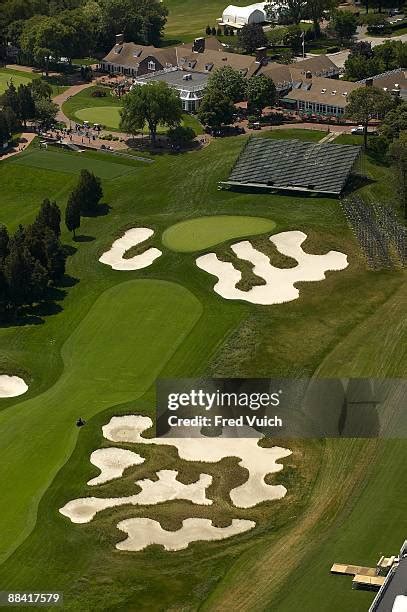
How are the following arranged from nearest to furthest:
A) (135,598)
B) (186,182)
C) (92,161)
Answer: (135,598), (186,182), (92,161)

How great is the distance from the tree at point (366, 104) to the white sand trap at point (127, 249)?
122 feet

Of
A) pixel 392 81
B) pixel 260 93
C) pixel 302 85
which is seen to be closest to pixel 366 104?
pixel 260 93

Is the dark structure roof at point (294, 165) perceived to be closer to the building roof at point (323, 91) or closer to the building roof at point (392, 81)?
the building roof at point (323, 91)

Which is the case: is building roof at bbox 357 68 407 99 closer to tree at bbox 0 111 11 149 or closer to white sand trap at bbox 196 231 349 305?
white sand trap at bbox 196 231 349 305

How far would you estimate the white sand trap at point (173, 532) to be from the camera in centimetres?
8175

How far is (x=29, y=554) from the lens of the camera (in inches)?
3194

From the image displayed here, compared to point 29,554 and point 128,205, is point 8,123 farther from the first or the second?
point 29,554

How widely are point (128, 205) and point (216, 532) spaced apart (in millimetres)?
74081

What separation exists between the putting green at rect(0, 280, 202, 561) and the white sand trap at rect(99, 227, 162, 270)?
193 inches

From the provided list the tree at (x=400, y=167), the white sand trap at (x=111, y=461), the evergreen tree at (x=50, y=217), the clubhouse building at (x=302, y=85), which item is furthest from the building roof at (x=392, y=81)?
the white sand trap at (x=111, y=461)

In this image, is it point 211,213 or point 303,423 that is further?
point 211,213

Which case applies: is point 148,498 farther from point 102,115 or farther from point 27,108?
point 102,115

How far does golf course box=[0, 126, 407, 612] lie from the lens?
78.9 meters

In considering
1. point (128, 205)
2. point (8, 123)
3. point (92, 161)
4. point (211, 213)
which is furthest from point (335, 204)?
point (8, 123)
